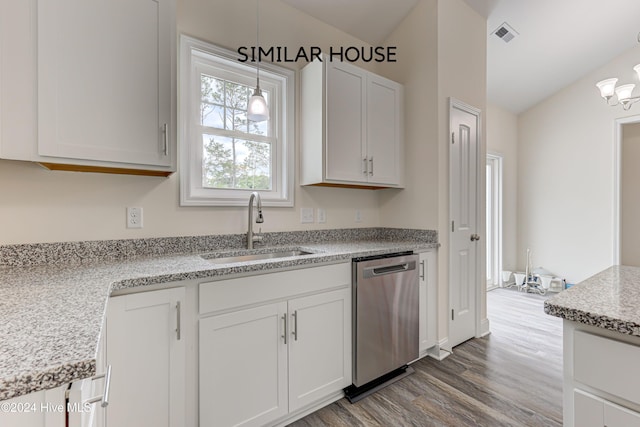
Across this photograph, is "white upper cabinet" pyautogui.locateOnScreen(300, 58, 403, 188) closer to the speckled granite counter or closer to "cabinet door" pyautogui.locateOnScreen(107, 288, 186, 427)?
the speckled granite counter

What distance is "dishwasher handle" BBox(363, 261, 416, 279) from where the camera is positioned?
1868 mm

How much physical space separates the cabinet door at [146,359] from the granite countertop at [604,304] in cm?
136

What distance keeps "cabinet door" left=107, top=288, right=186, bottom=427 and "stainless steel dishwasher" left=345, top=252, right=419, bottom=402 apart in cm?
103

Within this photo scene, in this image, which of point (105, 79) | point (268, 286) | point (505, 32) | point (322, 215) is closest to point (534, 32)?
point (505, 32)

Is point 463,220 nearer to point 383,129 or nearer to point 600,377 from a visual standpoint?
point 383,129

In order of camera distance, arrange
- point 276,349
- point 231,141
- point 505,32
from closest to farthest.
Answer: point 276,349 < point 231,141 < point 505,32

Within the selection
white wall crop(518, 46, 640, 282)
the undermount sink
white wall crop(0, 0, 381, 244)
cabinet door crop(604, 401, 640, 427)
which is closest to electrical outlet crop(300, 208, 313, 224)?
white wall crop(0, 0, 381, 244)

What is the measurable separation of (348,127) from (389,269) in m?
1.14

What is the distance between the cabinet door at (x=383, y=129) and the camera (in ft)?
7.87

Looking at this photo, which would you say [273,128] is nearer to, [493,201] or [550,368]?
[550,368]

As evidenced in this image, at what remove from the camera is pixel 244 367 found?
1408 millimetres

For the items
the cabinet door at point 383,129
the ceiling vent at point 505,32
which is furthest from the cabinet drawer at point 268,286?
the ceiling vent at point 505,32

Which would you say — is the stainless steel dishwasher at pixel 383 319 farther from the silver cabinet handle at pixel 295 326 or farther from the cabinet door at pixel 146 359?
A: the cabinet door at pixel 146 359

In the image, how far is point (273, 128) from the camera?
7.52ft
